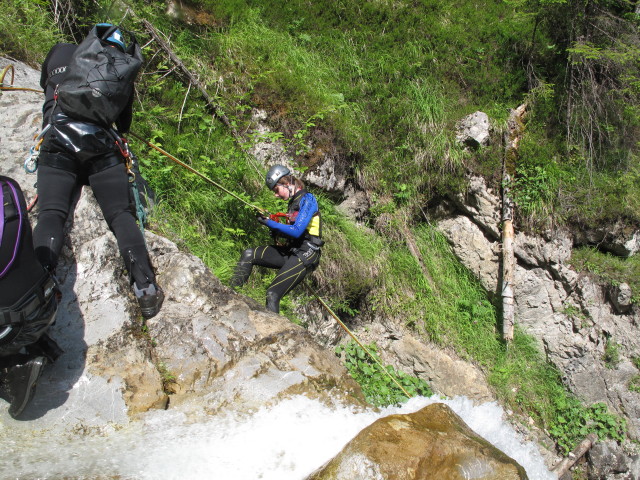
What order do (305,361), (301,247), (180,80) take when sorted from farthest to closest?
1. (180,80)
2. (301,247)
3. (305,361)

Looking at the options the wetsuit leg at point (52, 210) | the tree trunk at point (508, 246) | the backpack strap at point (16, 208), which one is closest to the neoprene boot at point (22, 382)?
the backpack strap at point (16, 208)

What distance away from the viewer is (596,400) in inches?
280

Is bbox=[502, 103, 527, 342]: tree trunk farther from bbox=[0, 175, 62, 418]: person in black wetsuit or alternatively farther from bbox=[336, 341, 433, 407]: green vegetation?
bbox=[0, 175, 62, 418]: person in black wetsuit

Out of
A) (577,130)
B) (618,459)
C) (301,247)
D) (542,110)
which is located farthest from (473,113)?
(618,459)

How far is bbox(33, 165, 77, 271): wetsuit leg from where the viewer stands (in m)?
3.34

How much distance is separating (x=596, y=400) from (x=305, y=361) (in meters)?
5.75

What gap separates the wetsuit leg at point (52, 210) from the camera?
3342 mm

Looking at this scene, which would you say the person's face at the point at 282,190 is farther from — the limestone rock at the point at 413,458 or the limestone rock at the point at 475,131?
the limestone rock at the point at 475,131

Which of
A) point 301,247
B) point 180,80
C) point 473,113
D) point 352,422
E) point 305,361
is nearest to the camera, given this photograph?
point 352,422

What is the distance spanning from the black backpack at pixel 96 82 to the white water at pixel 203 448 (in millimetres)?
2298

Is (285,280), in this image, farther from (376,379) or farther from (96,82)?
(96,82)

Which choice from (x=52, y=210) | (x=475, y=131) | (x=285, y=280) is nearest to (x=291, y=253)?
(x=285, y=280)

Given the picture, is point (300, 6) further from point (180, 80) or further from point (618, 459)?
point (618, 459)

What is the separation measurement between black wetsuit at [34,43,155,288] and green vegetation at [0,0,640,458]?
2311mm
